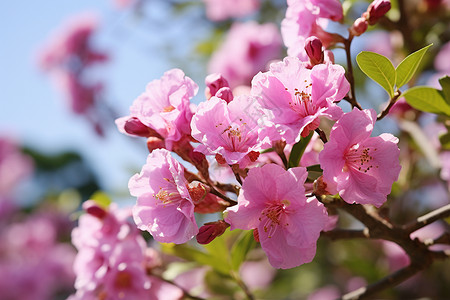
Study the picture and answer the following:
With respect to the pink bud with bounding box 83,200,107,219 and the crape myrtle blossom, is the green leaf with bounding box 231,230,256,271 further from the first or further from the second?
the pink bud with bounding box 83,200,107,219

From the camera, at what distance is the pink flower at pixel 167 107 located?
2.68 ft

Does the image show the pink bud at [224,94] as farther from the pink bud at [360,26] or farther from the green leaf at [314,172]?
the pink bud at [360,26]

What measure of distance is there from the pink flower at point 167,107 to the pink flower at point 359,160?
0.87 feet

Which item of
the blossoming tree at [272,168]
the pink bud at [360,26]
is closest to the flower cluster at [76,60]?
the blossoming tree at [272,168]

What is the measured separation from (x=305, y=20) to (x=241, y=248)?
1.89ft

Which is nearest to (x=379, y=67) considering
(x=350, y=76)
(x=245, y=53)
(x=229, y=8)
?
(x=350, y=76)

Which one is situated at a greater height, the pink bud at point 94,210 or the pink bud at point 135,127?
the pink bud at point 135,127

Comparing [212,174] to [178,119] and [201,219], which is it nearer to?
[178,119]

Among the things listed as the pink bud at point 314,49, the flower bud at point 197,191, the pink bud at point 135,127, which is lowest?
the flower bud at point 197,191

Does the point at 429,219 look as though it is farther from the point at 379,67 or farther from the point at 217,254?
the point at 217,254

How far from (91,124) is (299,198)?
2763 mm

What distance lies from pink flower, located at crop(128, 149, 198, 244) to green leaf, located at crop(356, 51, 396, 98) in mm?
376

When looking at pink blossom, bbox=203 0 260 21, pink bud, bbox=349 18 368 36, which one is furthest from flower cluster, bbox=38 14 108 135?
pink bud, bbox=349 18 368 36

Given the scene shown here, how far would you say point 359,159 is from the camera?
2.51 ft
